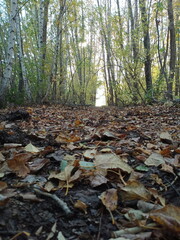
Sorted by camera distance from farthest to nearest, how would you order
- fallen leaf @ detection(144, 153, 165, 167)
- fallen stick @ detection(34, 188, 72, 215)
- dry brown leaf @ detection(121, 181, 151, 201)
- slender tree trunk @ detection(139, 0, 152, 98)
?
slender tree trunk @ detection(139, 0, 152, 98) < fallen leaf @ detection(144, 153, 165, 167) < dry brown leaf @ detection(121, 181, 151, 201) < fallen stick @ detection(34, 188, 72, 215)

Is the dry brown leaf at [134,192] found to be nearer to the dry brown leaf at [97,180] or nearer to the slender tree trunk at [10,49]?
the dry brown leaf at [97,180]

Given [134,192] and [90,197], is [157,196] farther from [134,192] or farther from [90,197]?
[90,197]

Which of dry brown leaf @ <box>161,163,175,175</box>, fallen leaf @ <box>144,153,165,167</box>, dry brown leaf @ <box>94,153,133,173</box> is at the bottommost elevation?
dry brown leaf @ <box>161,163,175,175</box>

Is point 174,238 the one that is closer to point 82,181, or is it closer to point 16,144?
point 82,181

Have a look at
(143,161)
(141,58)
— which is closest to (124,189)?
(143,161)

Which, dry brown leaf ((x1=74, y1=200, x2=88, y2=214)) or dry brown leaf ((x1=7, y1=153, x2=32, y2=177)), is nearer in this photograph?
dry brown leaf ((x1=74, y1=200, x2=88, y2=214))

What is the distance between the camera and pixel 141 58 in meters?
8.05

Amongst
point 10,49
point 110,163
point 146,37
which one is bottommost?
point 110,163

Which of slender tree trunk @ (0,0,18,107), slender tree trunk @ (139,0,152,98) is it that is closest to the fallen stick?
slender tree trunk @ (0,0,18,107)

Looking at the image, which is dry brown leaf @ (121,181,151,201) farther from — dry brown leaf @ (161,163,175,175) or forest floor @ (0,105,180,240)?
dry brown leaf @ (161,163,175,175)

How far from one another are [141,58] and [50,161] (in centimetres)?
761

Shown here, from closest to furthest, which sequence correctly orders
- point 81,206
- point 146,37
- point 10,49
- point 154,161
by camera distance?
point 81,206 < point 154,161 < point 10,49 < point 146,37

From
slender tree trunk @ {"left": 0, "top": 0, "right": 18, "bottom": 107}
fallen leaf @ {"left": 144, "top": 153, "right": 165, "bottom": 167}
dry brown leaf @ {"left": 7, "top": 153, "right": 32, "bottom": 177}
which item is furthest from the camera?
slender tree trunk @ {"left": 0, "top": 0, "right": 18, "bottom": 107}

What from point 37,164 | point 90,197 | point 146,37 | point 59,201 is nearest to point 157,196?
point 90,197
